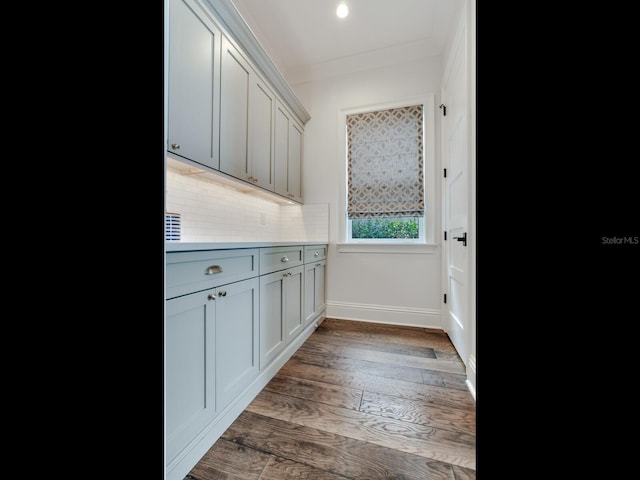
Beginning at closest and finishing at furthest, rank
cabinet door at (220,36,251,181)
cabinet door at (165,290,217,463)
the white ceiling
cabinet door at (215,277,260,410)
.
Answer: cabinet door at (165,290,217,463) < cabinet door at (215,277,260,410) < cabinet door at (220,36,251,181) < the white ceiling

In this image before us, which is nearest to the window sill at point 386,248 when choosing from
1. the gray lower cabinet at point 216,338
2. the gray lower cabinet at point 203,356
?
the gray lower cabinet at point 216,338

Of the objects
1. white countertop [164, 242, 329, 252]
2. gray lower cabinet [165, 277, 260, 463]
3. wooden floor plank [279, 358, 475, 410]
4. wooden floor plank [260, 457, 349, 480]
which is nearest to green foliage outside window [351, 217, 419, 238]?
wooden floor plank [279, 358, 475, 410]

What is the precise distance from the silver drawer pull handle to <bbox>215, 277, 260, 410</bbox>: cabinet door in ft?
0.28

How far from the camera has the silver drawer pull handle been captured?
104 centimetres

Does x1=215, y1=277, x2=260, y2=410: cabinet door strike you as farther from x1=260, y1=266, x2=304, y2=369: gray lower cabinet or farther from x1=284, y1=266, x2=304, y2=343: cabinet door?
x1=284, y1=266, x2=304, y2=343: cabinet door

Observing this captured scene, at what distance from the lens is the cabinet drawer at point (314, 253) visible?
7.33 ft
